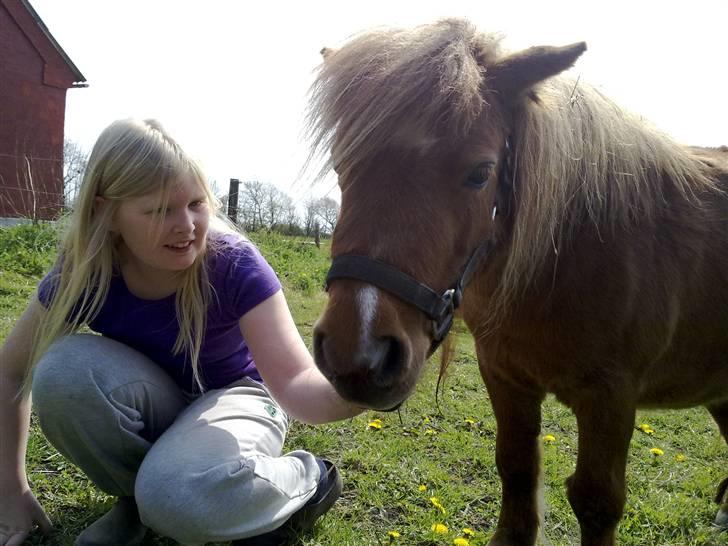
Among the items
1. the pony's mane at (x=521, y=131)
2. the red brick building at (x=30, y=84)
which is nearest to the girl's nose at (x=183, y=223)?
the pony's mane at (x=521, y=131)

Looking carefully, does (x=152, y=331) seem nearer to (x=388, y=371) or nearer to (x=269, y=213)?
(x=388, y=371)

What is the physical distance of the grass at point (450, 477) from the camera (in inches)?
94.1

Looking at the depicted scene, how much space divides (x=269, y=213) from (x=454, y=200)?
372 inches

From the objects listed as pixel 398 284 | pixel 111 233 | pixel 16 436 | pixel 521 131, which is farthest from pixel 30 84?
pixel 398 284

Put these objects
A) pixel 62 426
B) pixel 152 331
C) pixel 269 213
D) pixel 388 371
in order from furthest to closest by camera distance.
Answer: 1. pixel 269 213
2. pixel 152 331
3. pixel 62 426
4. pixel 388 371

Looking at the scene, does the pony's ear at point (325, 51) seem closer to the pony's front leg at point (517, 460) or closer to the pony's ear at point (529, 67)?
the pony's ear at point (529, 67)

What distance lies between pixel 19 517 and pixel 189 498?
0.85 meters

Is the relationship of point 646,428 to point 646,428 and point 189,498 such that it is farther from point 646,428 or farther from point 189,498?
point 189,498

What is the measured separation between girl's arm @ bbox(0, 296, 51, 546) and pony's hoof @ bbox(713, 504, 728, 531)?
10.5ft

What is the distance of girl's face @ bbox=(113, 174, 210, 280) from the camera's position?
75.2 inches

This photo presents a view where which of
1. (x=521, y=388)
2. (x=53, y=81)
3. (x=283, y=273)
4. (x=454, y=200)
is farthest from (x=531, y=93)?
(x=53, y=81)

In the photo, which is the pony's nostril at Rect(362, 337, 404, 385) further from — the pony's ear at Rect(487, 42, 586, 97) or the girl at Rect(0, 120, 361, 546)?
the pony's ear at Rect(487, 42, 586, 97)

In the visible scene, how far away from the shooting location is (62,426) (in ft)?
6.16

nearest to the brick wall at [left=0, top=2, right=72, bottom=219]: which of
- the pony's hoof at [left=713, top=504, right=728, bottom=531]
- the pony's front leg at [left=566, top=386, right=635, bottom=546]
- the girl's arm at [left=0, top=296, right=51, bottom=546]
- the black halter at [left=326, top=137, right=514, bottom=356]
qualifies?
the girl's arm at [left=0, top=296, right=51, bottom=546]
